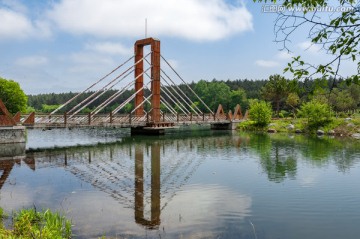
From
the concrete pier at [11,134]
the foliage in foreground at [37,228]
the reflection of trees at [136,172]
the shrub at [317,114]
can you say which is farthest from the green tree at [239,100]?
the foliage in foreground at [37,228]

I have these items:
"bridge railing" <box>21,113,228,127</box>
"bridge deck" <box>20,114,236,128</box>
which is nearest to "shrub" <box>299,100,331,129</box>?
"bridge deck" <box>20,114,236,128</box>

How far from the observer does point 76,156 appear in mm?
25750

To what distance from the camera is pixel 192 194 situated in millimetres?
13930

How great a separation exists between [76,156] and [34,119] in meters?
8.61

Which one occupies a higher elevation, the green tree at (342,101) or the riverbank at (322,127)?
the green tree at (342,101)

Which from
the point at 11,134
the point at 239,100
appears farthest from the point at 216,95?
the point at 11,134

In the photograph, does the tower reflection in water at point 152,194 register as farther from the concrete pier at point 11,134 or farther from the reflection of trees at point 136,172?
the concrete pier at point 11,134

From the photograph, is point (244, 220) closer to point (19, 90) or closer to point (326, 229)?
point (326, 229)

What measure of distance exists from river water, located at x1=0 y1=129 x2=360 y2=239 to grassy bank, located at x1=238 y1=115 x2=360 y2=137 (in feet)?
84.5

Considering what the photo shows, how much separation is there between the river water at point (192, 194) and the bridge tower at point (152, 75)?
863 inches

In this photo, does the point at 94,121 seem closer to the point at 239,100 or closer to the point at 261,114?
the point at 261,114

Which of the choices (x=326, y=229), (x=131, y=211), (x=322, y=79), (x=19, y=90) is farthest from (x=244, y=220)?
(x=19, y=90)

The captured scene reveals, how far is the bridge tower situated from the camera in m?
46.1

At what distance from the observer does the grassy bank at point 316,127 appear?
4747 centimetres
